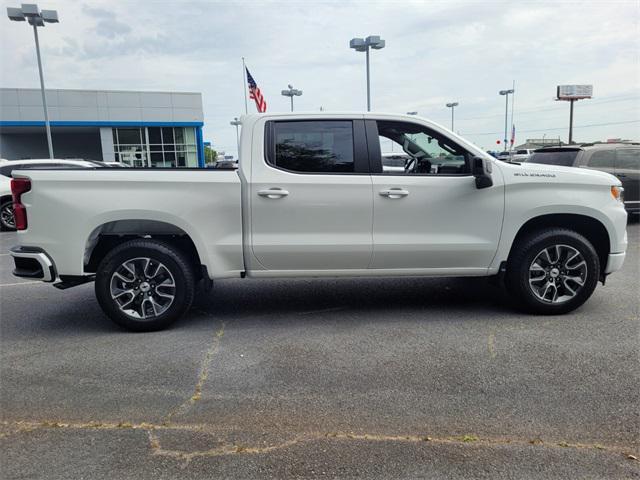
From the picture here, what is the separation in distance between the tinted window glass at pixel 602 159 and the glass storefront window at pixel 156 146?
31.9 m

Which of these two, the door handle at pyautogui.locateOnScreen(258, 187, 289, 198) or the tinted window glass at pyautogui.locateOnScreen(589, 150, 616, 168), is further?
the tinted window glass at pyautogui.locateOnScreen(589, 150, 616, 168)

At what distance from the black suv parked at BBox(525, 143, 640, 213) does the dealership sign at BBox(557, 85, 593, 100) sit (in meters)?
→ 54.1

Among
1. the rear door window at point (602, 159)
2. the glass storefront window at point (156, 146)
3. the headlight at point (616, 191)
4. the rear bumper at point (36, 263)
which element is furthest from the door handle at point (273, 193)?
the glass storefront window at point (156, 146)

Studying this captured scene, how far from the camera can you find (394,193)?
15.8 feet

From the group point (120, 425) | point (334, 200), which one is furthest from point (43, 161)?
point (120, 425)

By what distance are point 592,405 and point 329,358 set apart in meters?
1.89

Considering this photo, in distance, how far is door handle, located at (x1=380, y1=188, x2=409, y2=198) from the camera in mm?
4818

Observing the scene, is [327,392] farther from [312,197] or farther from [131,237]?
[131,237]

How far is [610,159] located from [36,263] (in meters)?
11.1

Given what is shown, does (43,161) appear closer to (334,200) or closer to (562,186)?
(334,200)

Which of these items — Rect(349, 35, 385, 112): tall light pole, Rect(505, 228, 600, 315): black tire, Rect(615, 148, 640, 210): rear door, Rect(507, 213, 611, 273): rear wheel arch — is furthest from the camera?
Rect(349, 35, 385, 112): tall light pole

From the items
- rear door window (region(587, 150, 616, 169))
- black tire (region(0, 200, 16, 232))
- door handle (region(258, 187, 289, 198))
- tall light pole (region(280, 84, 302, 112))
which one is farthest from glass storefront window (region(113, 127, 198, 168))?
door handle (region(258, 187, 289, 198))

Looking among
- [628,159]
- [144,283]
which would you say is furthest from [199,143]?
[144,283]

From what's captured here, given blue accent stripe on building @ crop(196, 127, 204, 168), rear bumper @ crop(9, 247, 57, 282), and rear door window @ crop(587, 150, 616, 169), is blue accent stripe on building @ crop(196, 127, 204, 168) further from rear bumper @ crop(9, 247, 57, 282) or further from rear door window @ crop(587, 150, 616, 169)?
rear bumper @ crop(9, 247, 57, 282)
